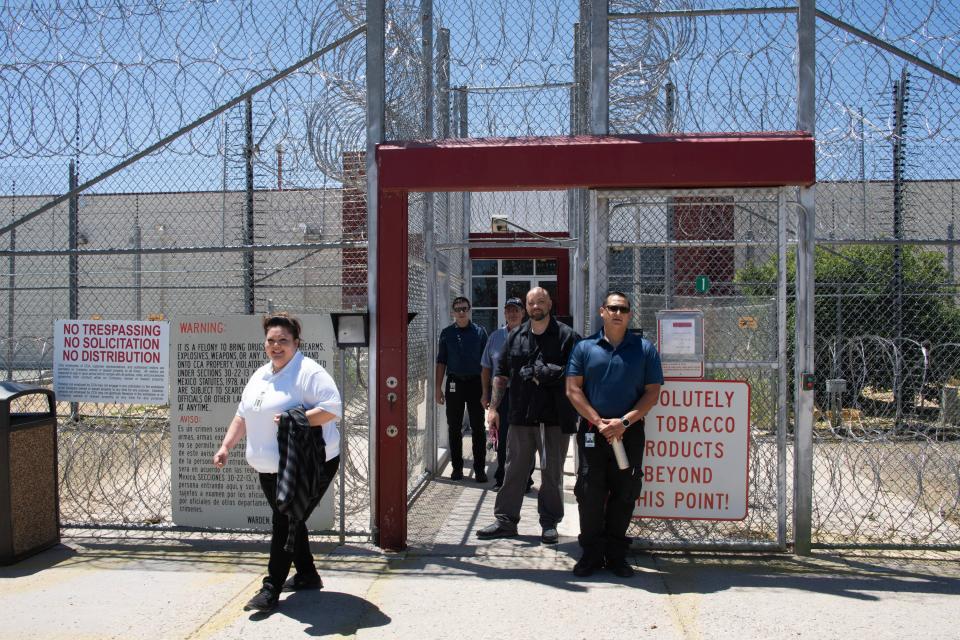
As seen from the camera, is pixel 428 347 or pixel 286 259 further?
pixel 286 259

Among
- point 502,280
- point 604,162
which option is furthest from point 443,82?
point 502,280

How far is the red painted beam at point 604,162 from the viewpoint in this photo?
5.22 metres

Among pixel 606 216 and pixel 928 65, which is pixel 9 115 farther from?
pixel 928 65

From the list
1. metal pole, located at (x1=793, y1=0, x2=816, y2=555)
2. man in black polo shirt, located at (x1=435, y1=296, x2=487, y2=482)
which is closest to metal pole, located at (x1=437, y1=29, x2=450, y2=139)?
man in black polo shirt, located at (x1=435, y1=296, x2=487, y2=482)

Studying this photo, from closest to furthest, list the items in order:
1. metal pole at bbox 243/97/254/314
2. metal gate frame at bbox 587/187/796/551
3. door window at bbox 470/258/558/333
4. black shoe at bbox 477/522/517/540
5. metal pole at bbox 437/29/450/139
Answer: metal gate frame at bbox 587/187/796/551 → black shoe at bbox 477/522/517/540 → metal pole at bbox 437/29/450/139 → metal pole at bbox 243/97/254/314 → door window at bbox 470/258/558/333

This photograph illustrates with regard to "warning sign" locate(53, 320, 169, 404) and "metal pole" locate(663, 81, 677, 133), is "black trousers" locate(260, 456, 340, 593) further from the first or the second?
"metal pole" locate(663, 81, 677, 133)

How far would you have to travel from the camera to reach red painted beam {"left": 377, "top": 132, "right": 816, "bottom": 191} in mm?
5223

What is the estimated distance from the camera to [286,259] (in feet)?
53.2

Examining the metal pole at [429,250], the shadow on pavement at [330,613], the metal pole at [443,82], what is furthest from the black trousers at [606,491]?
the metal pole at [443,82]

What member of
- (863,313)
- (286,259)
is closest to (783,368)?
(863,313)

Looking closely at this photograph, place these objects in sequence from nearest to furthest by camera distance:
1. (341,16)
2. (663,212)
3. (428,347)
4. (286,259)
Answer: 1. (341,16)
2. (663,212)
3. (428,347)
4. (286,259)

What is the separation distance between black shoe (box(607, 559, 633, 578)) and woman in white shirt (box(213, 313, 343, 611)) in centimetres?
191

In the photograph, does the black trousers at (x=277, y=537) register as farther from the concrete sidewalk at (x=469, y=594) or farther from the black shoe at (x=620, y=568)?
the black shoe at (x=620, y=568)

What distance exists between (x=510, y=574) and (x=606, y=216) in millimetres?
2542
